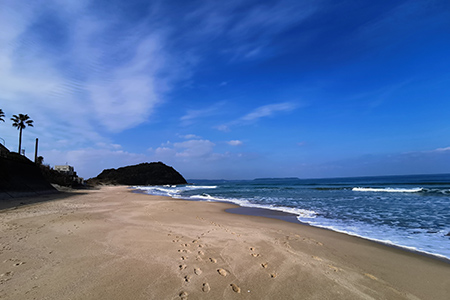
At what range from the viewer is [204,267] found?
4367mm

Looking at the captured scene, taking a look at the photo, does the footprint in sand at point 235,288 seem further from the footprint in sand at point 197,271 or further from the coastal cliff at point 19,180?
the coastal cliff at point 19,180

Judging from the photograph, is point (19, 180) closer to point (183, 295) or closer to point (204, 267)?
point (204, 267)

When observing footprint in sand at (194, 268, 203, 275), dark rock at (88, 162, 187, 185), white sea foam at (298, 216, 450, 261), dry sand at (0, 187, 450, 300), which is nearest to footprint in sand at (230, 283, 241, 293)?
dry sand at (0, 187, 450, 300)

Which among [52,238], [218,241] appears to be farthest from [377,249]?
[52,238]

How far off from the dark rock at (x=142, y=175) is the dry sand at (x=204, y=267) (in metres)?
99.2

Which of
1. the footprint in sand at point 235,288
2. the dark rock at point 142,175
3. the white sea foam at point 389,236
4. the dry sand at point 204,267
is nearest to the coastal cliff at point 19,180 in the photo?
the dry sand at point 204,267

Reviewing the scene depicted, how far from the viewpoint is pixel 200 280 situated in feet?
12.4

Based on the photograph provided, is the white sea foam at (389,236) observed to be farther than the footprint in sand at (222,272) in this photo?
Yes

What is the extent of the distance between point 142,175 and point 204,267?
108 m

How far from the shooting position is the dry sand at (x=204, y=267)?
3.44 m

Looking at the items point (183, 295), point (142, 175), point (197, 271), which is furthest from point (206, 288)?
point (142, 175)

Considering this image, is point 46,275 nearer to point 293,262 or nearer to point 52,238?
point 52,238

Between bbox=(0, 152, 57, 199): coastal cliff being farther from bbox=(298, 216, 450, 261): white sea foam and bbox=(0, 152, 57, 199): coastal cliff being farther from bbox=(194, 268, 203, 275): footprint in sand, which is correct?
bbox=(298, 216, 450, 261): white sea foam

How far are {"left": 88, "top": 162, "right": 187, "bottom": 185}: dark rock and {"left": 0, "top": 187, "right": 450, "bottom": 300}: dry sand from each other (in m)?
99.2
